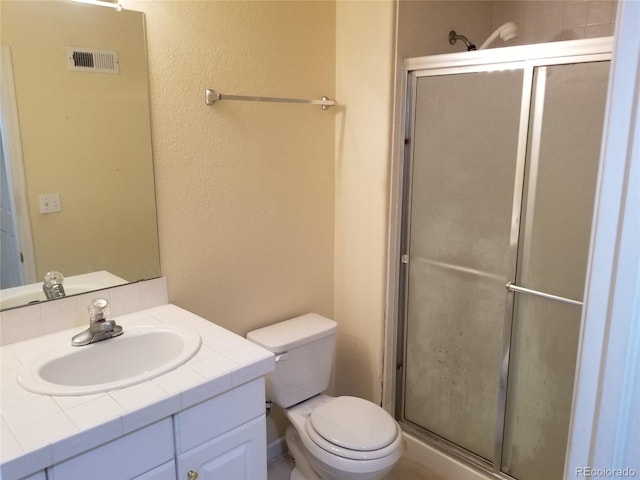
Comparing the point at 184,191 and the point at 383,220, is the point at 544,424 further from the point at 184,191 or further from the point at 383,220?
the point at 184,191

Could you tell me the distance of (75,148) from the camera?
5.16 ft

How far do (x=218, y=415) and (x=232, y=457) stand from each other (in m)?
0.17

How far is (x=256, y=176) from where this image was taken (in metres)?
2.06

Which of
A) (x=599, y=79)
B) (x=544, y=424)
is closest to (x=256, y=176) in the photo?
(x=599, y=79)

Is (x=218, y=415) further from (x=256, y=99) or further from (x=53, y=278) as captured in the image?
(x=256, y=99)

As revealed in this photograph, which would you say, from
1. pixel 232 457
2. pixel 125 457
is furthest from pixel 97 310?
pixel 232 457

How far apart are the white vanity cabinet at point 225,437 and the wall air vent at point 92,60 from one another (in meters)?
1.10

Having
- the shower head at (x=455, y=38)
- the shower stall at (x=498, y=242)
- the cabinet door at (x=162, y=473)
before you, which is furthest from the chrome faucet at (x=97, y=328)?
the shower head at (x=455, y=38)

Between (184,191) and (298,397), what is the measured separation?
1002 millimetres

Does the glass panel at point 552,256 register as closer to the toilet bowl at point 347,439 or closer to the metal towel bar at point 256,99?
the toilet bowl at point 347,439

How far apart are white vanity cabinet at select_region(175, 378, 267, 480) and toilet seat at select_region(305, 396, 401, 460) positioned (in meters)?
0.35

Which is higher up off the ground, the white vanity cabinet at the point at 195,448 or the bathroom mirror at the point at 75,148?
the bathroom mirror at the point at 75,148

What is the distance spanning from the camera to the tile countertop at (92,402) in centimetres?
105

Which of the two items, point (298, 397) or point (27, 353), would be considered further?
point (298, 397)
